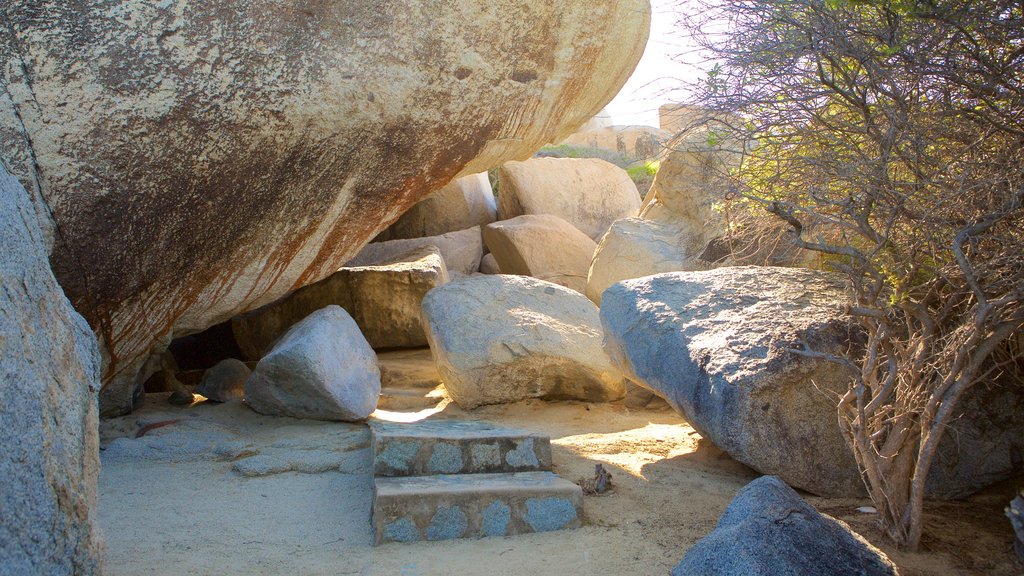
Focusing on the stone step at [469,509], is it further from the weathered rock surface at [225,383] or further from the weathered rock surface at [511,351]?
the weathered rock surface at [225,383]

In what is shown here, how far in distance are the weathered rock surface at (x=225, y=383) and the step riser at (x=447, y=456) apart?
2.12 meters

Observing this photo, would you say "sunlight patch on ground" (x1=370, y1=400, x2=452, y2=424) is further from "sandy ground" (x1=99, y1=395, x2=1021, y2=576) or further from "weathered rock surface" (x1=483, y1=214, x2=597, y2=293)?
"weathered rock surface" (x1=483, y1=214, x2=597, y2=293)

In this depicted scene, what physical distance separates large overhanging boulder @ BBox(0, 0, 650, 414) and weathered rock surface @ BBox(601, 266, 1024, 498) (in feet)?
5.52

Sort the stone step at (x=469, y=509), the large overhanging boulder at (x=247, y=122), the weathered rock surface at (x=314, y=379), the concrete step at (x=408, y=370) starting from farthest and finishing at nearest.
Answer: the concrete step at (x=408, y=370) < the weathered rock surface at (x=314, y=379) < the large overhanging boulder at (x=247, y=122) < the stone step at (x=469, y=509)

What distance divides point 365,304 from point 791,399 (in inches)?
137

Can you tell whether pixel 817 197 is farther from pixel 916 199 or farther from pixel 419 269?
pixel 419 269

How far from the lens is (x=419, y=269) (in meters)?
6.25

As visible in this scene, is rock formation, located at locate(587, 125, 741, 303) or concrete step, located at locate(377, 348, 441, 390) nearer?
concrete step, located at locate(377, 348, 441, 390)

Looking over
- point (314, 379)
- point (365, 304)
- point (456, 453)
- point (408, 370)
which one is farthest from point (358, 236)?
point (456, 453)

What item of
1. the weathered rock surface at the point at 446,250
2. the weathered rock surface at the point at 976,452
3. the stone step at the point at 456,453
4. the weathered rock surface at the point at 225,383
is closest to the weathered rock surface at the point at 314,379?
the weathered rock surface at the point at 225,383

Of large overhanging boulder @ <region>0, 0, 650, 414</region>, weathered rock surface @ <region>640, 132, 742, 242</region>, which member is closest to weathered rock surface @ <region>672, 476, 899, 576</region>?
large overhanging boulder @ <region>0, 0, 650, 414</region>

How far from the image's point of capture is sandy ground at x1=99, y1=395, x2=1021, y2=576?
116 inches

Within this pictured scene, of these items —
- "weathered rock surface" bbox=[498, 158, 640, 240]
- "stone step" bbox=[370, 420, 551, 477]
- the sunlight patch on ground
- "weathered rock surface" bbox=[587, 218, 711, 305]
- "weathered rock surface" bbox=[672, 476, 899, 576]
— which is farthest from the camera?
"weathered rock surface" bbox=[498, 158, 640, 240]

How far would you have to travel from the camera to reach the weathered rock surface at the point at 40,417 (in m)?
1.75
